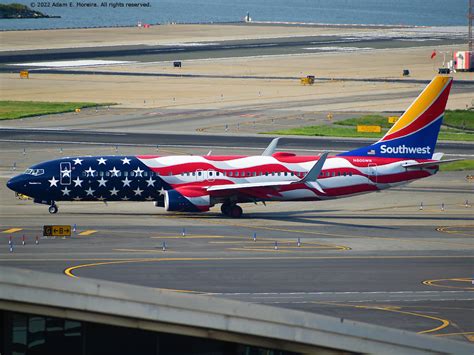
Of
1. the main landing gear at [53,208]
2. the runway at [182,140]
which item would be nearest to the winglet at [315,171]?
the main landing gear at [53,208]

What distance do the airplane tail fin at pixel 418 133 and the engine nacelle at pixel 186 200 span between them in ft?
35.5

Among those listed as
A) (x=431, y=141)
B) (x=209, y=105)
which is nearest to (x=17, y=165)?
(x=431, y=141)

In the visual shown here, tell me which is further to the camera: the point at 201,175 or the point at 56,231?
the point at 201,175

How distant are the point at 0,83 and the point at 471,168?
270 ft

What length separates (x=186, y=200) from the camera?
2781 inches

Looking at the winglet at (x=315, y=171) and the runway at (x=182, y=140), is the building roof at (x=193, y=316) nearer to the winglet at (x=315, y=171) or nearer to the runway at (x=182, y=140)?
the winglet at (x=315, y=171)

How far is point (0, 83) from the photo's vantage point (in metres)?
157

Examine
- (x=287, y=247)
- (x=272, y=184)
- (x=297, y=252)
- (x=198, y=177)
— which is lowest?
(x=297, y=252)

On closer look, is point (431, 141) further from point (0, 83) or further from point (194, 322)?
point (0, 83)

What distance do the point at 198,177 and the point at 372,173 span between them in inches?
452

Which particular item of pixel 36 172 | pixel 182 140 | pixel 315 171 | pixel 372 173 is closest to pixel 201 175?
pixel 315 171

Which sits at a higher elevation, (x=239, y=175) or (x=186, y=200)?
(x=239, y=175)

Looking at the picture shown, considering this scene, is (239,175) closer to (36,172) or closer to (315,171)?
(315,171)

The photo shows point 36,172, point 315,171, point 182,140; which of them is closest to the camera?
point 315,171
